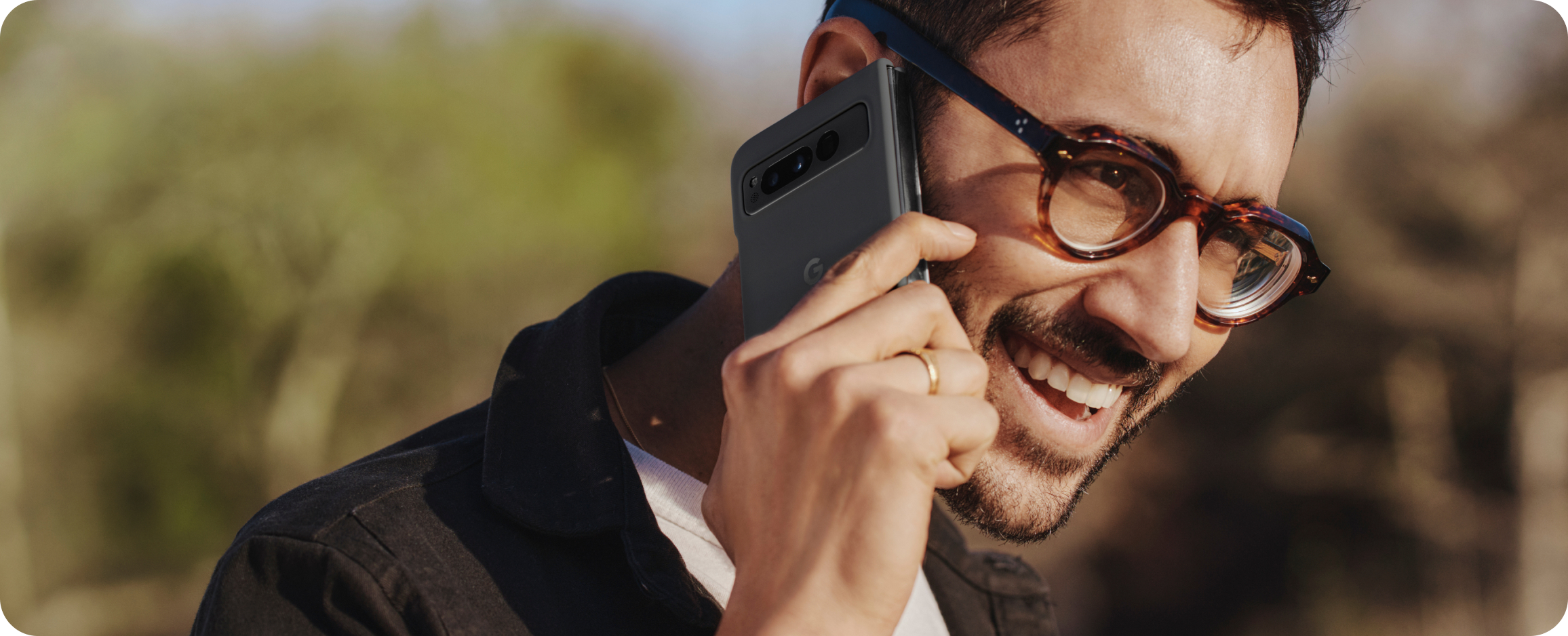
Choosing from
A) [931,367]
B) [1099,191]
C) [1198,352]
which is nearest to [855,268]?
[931,367]

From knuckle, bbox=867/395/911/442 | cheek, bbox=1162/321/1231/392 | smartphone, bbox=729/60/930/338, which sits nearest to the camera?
knuckle, bbox=867/395/911/442

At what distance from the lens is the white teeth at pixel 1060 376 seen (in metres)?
1.67

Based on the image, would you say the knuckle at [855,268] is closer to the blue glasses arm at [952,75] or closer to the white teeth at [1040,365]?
the blue glasses arm at [952,75]

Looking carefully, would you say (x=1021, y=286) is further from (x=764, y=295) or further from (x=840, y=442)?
(x=840, y=442)

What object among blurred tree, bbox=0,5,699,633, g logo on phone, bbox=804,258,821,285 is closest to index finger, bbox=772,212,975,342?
g logo on phone, bbox=804,258,821,285

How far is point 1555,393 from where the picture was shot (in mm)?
7109

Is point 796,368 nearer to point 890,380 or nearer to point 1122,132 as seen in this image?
point 890,380

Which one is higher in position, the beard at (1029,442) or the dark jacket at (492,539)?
the dark jacket at (492,539)

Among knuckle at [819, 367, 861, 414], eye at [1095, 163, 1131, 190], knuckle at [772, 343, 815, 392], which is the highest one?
knuckle at [772, 343, 815, 392]

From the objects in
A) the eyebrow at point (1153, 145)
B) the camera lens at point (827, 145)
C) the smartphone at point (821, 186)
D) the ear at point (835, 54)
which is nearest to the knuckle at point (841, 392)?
the smartphone at point (821, 186)

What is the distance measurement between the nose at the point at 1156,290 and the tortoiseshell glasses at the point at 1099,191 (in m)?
0.03

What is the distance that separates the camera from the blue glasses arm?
58.7 inches

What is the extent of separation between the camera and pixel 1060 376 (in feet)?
5.54

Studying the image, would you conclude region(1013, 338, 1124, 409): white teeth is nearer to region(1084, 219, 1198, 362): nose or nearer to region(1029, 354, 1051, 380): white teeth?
region(1029, 354, 1051, 380): white teeth
